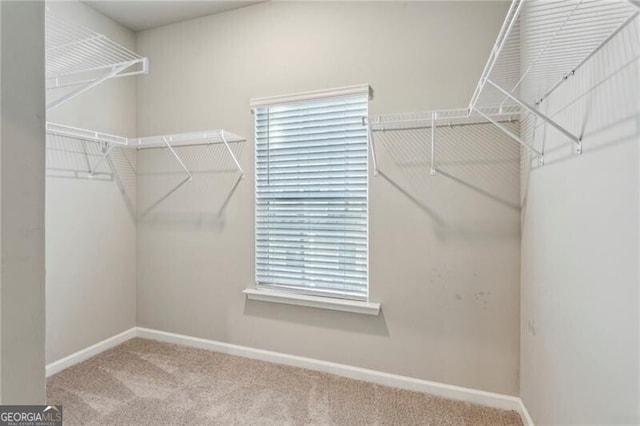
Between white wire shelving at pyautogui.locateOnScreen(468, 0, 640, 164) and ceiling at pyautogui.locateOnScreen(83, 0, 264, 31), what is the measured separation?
5.83 ft

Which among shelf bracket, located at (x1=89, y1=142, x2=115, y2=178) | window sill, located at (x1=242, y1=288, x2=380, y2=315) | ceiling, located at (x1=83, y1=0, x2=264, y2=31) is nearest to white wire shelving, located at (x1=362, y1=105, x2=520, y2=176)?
window sill, located at (x1=242, y1=288, x2=380, y2=315)

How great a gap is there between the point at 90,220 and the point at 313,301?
1754 millimetres

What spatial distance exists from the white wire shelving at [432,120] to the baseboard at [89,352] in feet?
7.81

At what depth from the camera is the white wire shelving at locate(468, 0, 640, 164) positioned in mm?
919

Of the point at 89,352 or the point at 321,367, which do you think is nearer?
the point at 321,367

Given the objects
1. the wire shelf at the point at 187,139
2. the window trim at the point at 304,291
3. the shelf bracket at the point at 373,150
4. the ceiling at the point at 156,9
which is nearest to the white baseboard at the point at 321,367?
the window trim at the point at 304,291

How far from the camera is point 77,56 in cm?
214

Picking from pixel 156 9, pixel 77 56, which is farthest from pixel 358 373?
pixel 156 9

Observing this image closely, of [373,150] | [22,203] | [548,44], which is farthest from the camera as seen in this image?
[373,150]

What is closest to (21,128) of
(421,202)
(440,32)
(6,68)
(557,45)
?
(6,68)

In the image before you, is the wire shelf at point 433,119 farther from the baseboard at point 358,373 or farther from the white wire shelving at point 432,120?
the baseboard at point 358,373

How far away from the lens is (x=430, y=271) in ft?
6.49

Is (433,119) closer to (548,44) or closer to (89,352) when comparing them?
(548,44)

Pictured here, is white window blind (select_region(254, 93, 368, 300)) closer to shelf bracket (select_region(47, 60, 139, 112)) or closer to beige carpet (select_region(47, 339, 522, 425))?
beige carpet (select_region(47, 339, 522, 425))
